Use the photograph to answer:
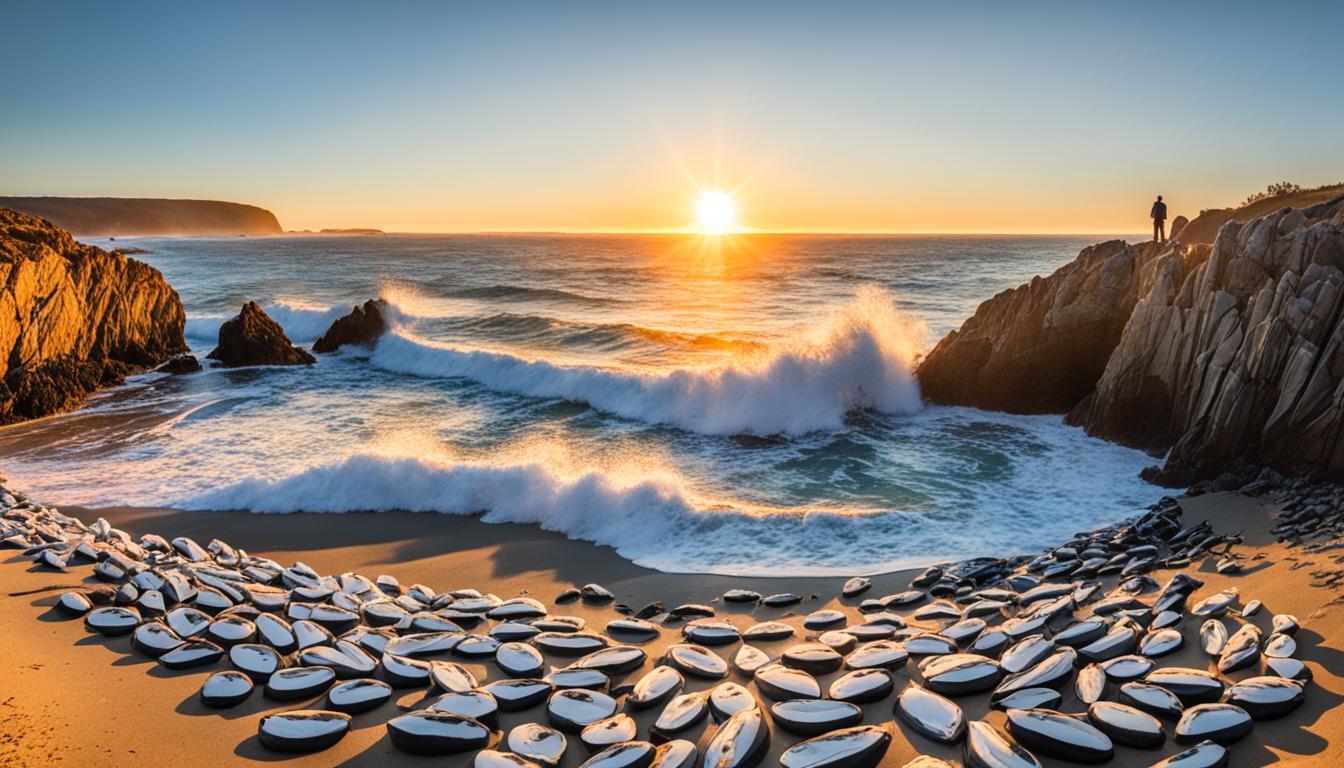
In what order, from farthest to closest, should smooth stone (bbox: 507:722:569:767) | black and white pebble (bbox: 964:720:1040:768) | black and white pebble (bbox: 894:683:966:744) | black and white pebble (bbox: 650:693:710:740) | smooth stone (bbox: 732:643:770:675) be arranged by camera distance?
smooth stone (bbox: 732:643:770:675) → black and white pebble (bbox: 650:693:710:740) → black and white pebble (bbox: 894:683:966:744) → smooth stone (bbox: 507:722:569:767) → black and white pebble (bbox: 964:720:1040:768)

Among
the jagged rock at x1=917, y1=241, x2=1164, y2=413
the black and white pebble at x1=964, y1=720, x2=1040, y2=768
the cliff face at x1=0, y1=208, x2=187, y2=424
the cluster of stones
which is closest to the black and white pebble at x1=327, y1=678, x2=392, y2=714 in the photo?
the cluster of stones

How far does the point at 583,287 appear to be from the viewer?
51688 mm

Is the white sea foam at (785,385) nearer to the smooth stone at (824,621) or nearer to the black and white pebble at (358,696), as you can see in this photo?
the smooth stone at (824,621)

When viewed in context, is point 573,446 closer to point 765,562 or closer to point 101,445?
point 765,562

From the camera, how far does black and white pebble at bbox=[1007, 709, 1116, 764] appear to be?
3.45 meters

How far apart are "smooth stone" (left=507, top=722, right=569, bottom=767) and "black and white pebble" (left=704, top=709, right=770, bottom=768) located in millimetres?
761

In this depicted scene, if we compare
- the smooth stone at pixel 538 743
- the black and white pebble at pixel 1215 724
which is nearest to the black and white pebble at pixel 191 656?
the smooth stone at pixel 538 743

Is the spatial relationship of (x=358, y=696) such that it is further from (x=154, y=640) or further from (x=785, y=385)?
(x=785, y=385)

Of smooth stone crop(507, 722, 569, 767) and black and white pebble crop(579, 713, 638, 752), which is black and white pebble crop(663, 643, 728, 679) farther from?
smooth stone crop(507, 722, 569, 767)

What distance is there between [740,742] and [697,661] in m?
1.16

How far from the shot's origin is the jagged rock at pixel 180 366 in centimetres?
2247

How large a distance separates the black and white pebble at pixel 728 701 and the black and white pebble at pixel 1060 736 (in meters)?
1.37

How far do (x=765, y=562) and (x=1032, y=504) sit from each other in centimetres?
449

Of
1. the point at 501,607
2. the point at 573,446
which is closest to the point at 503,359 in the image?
the point at 573,446
